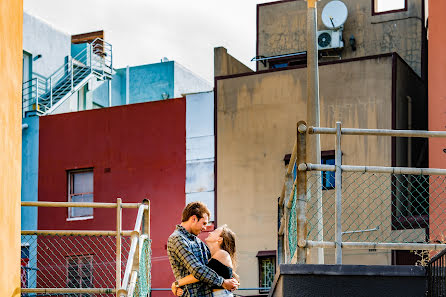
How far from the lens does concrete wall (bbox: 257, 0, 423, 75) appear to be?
36125mm

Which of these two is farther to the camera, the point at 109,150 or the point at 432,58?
the point at 109,150

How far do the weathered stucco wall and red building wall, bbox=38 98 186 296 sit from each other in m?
1.84

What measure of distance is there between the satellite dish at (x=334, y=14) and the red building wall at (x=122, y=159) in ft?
18.7

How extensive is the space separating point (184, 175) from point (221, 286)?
88.1 feet

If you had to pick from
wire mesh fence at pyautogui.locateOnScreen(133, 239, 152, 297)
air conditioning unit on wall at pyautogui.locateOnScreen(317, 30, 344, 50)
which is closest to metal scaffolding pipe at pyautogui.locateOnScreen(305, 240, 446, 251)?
wire mesh fence at pyautogui.locateOnScreen(133, 239, 152, 297)

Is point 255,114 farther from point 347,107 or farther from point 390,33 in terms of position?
point 390,33

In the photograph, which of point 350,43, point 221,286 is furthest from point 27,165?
point 221,286

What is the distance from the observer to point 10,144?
295 inches

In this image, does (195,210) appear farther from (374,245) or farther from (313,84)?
(313,84)

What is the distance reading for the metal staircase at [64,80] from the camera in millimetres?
39594

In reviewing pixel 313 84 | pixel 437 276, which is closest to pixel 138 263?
pixel 437 276

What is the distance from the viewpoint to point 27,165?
38.7 metres

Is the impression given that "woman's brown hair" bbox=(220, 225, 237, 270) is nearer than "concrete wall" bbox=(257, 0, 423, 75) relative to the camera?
Yes

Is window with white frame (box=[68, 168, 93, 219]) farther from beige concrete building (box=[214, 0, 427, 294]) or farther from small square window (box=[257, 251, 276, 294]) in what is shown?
small square window (box=[257, 251, 276, 294])
